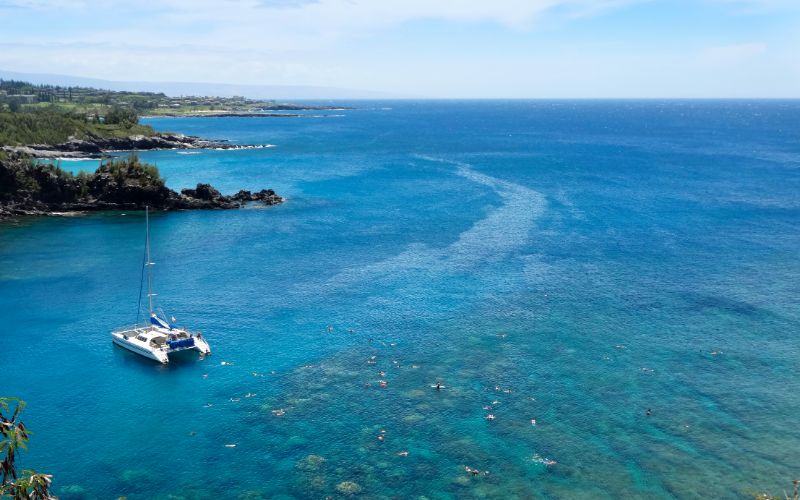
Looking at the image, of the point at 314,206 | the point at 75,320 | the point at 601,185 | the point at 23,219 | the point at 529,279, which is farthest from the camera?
the point at 601,185

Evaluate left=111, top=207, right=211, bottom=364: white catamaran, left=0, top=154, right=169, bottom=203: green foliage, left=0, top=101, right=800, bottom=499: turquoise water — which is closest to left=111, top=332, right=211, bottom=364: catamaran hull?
left=111, top=207, right=211, bottom=364: white catamaran

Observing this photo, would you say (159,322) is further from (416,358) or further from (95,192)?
(95,192)

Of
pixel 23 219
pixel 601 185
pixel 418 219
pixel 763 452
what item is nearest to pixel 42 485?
pixel 763 452

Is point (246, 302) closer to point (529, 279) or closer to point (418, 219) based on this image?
point (529, 279)

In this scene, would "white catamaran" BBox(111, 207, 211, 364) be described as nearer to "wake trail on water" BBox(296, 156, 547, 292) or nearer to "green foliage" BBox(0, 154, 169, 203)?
"wake trail on water" BBox(296, 156, 547, 292)

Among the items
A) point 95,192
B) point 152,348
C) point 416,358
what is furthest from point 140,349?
point 95,192

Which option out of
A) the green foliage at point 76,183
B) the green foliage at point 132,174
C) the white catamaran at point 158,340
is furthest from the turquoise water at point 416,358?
the green foliage at point 132,174
